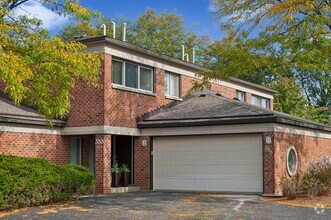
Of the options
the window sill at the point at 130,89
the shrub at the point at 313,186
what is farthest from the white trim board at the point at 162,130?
the shrub at the point at 313,186

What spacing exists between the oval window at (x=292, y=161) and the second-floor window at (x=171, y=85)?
22.1ft

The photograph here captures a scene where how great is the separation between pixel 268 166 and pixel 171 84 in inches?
295

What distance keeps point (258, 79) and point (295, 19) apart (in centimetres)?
3072

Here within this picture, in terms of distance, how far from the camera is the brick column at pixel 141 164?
829 inches

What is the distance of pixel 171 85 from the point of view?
78.9ft

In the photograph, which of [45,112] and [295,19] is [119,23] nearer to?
[295,19]

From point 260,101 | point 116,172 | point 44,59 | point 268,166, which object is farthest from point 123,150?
point 260,101

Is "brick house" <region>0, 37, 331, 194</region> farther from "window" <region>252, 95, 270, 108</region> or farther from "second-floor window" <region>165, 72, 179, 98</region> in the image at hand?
"window" <region>252, 95, 270, 108</region>

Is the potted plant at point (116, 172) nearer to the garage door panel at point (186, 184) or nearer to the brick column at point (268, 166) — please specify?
the garage door panel at point (186, 184)

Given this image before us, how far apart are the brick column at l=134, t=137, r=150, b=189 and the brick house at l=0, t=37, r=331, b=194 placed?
1.7 inches

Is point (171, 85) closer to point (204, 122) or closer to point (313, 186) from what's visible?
point (204, 122)

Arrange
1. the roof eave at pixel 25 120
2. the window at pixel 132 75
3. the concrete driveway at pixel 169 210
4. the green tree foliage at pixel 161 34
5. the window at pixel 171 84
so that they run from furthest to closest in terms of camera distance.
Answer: the green tree foliage at pixel 161 34 → the window at pixel 171 84 → the window at pixel 132 75 → the roof eave at pixel 25 120 → the concrete driveway at pixel 169 210

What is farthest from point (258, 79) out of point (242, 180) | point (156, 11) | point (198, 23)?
point (242, 180)

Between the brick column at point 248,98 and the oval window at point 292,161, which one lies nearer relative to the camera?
the oval window at point 292,161
